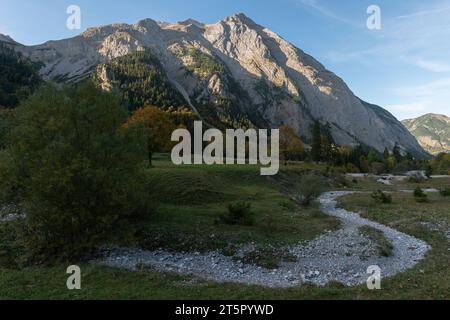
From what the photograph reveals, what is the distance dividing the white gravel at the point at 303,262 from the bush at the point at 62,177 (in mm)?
3121

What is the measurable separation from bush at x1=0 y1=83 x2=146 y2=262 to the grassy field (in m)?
2.59

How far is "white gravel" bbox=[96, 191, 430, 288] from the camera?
2155 centimetres

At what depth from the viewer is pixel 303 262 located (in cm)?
2494

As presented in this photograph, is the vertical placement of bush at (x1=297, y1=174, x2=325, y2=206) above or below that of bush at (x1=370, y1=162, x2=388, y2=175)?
above

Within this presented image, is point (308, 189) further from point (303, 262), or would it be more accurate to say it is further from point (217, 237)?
point (303, 262)

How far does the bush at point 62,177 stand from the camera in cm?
2302

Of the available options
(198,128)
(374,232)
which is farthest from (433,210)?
(198,128)

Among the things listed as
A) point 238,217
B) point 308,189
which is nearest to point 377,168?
point 308,189

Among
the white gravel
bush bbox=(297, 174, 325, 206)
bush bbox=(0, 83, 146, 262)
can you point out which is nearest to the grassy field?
the white gravel

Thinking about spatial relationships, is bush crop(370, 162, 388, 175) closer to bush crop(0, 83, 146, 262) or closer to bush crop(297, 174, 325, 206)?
bush crop(297, 174, 325, 206)

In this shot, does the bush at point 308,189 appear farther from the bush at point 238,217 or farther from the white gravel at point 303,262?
the white gravel at point 303,262

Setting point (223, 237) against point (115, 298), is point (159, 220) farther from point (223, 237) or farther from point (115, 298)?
point (115, 298)

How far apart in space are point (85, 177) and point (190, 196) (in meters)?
22.3

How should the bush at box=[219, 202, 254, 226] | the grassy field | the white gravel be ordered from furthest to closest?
the bush at box=[219, 202, 254, 226] → the white gravel → the grassy field
